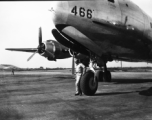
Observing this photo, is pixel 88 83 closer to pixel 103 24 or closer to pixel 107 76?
pixel 103 24

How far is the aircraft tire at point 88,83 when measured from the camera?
725 cm

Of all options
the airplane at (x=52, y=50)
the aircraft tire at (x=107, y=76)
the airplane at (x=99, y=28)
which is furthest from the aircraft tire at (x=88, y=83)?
the airplane at (x=52, y=50)

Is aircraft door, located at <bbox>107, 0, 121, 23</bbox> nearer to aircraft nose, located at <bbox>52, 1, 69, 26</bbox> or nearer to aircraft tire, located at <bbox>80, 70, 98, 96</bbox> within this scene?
aircraft nose, located at <bbox>52, 1, 69, 26</bbox>

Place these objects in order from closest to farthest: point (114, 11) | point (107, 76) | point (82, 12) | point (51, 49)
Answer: point (82, 12)
point (114, 11)
point (107, 76)
point (51, 49)

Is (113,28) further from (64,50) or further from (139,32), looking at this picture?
(64,50)

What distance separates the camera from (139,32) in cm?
818

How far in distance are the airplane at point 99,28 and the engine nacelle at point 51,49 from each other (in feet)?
27.3

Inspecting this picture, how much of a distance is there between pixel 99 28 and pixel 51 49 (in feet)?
36.0

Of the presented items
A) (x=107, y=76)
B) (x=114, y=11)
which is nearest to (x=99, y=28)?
(x=114, y=11)

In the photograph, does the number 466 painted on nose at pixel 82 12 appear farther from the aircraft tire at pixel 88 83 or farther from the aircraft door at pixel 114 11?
the aircraft tire at pixel 88 83

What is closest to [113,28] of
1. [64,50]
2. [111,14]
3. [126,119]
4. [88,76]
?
[111,14]

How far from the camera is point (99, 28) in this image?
687cm

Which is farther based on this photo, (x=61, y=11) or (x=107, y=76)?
(x=107, y=76)

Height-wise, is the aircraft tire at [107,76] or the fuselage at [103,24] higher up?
the fuselage at [103,24]
